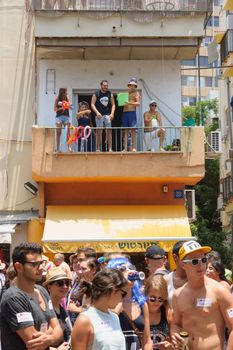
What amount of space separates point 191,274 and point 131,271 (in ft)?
1.95

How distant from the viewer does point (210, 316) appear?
6164 mm

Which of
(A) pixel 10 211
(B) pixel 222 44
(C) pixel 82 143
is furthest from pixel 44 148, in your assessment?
(B) pixel 222 44

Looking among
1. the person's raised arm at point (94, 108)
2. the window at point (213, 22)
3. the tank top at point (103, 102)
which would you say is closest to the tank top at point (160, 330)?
the person's raised arm at point (94, 108)

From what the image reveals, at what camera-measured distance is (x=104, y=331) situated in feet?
16.9

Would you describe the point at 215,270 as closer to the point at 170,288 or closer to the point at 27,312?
the point at 170,288

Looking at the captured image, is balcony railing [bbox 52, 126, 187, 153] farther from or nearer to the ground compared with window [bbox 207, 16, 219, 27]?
nearer to the ground

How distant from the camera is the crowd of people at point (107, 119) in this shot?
17672 mm

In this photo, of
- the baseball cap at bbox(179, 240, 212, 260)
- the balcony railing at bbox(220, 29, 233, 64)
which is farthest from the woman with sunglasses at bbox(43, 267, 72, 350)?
the balcony railing at bbox(220, 29, 233, 64)

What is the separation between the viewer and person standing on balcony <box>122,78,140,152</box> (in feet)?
57.9

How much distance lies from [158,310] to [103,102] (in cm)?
1173

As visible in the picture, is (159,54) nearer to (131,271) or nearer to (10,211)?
(10,211)

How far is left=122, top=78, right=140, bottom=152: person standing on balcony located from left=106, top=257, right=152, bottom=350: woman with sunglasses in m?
11.4

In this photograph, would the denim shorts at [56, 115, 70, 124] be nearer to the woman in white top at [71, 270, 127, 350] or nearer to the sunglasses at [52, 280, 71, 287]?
the sunglasses at [52, 280, 71, 287]

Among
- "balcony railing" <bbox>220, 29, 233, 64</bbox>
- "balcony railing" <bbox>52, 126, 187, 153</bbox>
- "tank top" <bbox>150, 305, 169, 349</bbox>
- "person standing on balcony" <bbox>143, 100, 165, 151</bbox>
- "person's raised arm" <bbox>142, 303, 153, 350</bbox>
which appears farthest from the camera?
"balcony railing" <bbox>220, 29, 233, 64</bbox>
